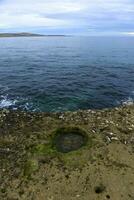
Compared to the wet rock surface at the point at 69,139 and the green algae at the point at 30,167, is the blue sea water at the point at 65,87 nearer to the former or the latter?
the wet rock surface at the point at 69,139

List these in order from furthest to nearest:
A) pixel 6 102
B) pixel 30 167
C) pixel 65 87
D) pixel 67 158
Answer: pixel 65 87 < pixel 6 102 < pixel 67 158 < pixel 30 167

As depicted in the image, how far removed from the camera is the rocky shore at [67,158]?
55.3ft

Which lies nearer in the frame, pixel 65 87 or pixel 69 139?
pixel 69 139

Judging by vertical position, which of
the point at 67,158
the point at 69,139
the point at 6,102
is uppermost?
the point at 69,139

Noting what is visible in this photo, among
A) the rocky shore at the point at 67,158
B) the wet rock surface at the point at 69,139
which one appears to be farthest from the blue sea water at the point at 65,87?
the wet rock surface at the point at 69,139

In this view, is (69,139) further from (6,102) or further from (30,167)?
(6,102)

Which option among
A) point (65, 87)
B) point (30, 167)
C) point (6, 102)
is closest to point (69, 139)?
point (30, 167)

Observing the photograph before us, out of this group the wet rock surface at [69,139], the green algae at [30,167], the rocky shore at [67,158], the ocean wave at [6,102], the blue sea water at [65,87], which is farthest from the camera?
the blue sea water at [65,87]

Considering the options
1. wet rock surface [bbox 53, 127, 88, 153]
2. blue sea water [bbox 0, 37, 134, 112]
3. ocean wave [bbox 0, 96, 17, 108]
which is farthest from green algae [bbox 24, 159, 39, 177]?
ocean wave [bbox 0, 96, 17, 108]

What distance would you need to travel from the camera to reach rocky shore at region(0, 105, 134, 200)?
16.9 metres

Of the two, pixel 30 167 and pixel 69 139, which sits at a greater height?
pixel 69 139

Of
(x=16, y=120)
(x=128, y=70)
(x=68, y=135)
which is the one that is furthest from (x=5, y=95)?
(x=128, y=70)

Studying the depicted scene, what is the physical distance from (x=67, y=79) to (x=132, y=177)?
105ft

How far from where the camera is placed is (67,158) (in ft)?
63.3
